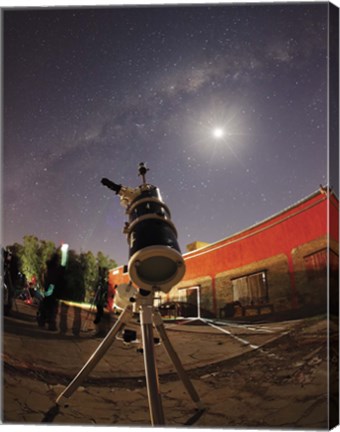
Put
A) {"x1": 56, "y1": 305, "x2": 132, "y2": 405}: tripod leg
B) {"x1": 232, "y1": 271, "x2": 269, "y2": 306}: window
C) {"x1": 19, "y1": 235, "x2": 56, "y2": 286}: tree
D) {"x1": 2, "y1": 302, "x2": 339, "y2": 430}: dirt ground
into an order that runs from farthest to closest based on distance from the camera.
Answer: {"x1": 19, "y1": 235, "x2": 56, "y2": 286}: tree, {"x1": 232, "y1": 271, "x2": 269, "y2": 306}: window, {"x1": 2, "y1": 302, "x2": 339, "y2": 430}: dirt ground, {"x1": 56, "y1": 305, "x2": 132, "y2": 405}: tripod leg

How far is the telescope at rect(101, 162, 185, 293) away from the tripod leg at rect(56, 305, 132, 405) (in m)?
0.18

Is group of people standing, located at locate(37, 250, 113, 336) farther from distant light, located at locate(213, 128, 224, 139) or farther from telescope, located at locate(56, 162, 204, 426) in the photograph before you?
distant light, located at locate(213, 128, 224, 139)

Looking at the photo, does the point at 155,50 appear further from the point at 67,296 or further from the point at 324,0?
the point at 67,296

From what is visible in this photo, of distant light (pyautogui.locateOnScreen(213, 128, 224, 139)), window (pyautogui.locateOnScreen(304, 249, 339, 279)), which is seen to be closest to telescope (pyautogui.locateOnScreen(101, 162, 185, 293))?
distant light (pyautogui.locateOnScreen(213, 128, 224, 139))

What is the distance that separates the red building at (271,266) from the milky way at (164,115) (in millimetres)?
94

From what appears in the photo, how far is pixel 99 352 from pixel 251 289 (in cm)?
89

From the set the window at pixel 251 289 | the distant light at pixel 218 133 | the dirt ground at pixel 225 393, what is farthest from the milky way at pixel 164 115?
the dirt ground at pixel 225 393

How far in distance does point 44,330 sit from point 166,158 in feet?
4.09

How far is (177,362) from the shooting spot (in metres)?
2.17

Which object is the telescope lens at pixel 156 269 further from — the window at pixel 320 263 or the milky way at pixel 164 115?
the window at pixel 320 263

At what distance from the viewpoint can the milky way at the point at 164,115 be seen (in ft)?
7.84

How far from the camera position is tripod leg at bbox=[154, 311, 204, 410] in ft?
6.73

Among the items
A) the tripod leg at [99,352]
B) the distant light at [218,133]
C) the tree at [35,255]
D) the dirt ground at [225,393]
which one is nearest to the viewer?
the tripod leg at [99,352]

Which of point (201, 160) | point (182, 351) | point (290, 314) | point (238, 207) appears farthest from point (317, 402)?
point (201, 160)
